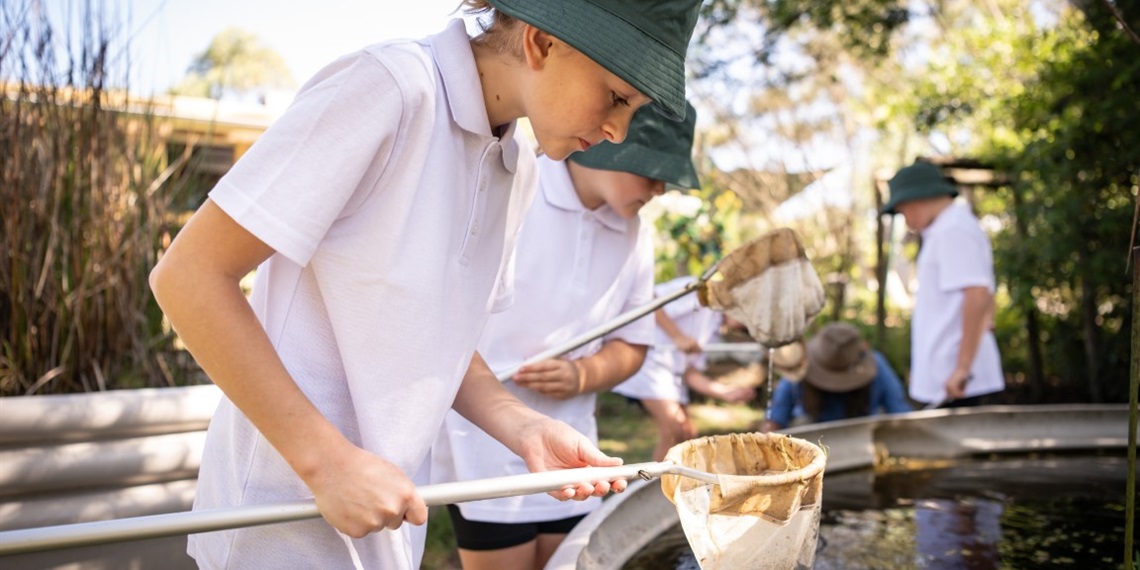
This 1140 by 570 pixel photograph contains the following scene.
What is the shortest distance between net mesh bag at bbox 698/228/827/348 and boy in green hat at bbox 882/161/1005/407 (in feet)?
7.05

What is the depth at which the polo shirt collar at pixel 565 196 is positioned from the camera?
8.02ft

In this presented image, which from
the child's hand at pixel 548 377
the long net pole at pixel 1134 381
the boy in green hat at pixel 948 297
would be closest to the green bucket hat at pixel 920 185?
the boy in green hat at pixel 948 297

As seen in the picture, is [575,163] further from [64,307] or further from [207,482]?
[64,307]

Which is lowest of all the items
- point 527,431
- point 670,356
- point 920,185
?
point 670,356

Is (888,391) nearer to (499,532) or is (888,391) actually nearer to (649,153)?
(649,153)

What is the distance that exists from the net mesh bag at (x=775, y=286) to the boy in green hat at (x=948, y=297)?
215 cm

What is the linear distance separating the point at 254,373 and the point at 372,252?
218mm

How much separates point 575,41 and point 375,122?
27cm

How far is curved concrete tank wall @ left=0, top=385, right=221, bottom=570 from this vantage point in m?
2.35

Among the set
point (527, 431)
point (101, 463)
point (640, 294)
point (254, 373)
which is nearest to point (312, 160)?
point (254, 373)

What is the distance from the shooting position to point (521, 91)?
136 centimetres

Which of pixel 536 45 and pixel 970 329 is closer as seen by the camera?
pixel 536 45

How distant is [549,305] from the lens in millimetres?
2408

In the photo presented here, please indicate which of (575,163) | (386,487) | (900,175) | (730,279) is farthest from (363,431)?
(900,175)
